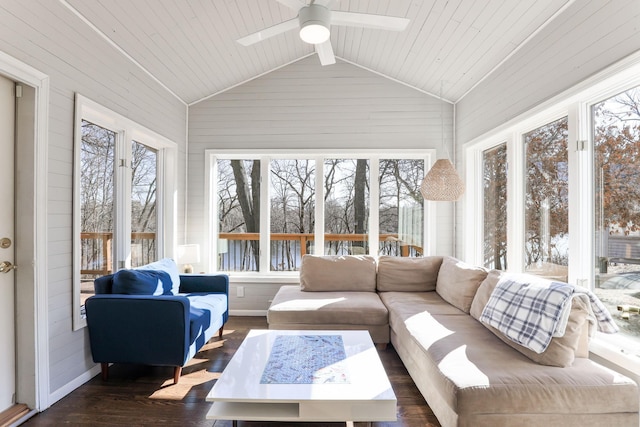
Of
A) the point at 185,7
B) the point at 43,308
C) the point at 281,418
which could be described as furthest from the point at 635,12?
the point at 43,308

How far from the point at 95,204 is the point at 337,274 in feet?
7.94

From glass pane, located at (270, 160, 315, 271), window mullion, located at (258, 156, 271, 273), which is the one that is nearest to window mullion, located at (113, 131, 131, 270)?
window mullion, located at (258, 156, 271, 273)

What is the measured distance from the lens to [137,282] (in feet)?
9.17

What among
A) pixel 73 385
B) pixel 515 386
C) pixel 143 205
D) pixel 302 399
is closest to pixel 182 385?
pixel 73 385

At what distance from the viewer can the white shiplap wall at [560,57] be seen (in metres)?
1.98

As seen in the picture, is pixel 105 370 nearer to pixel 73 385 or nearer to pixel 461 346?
pixel 73 385

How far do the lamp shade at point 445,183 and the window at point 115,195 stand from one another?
3029mm

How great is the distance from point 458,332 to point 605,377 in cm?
84

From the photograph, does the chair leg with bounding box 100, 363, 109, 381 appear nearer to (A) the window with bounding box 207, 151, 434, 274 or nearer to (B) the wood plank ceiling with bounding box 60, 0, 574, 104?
(A) the window with bounding box 207, 151, 434, 274

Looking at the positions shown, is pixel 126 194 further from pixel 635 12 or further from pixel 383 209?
pixel 635 12

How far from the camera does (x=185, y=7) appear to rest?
287 centimetres

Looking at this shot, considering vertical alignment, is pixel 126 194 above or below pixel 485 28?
below

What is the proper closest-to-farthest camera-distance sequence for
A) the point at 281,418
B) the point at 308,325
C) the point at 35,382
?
the point at 281,418 < the point at 35,382 < the point at 308,325

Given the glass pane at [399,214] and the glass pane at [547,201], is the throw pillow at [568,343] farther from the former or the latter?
the glass pane at [399,214]
